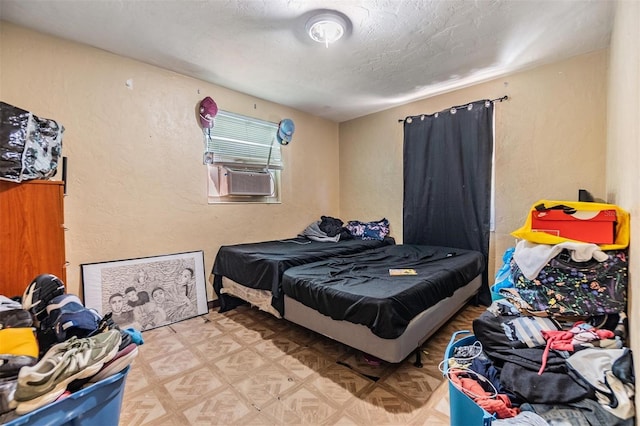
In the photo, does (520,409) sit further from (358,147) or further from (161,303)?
(358,147)

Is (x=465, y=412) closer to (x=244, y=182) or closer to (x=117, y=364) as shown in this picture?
(x=117, y=364)

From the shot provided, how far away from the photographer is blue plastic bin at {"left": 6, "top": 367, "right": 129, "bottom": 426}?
708mm

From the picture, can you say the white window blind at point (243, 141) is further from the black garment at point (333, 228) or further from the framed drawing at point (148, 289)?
the framed drawing at point (148, 289)

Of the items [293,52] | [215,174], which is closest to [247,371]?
[215,174]

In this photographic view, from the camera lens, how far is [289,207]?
3934 millimetres

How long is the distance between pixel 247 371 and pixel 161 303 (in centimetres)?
129

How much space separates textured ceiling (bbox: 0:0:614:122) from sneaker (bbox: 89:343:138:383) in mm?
2058

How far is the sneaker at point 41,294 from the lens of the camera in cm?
117

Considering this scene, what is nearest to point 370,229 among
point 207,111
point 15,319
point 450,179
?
point 450,179

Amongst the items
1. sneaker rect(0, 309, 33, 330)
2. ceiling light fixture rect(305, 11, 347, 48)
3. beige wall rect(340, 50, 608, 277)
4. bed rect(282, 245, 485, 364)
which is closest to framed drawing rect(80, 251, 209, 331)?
bed rect(282, 245, 485, 364)

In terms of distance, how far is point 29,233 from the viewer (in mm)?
1656

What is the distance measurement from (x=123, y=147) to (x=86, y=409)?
7.82 ft

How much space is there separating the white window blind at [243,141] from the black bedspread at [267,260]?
1.03m

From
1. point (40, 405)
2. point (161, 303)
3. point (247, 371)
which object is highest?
point (40, 405)
